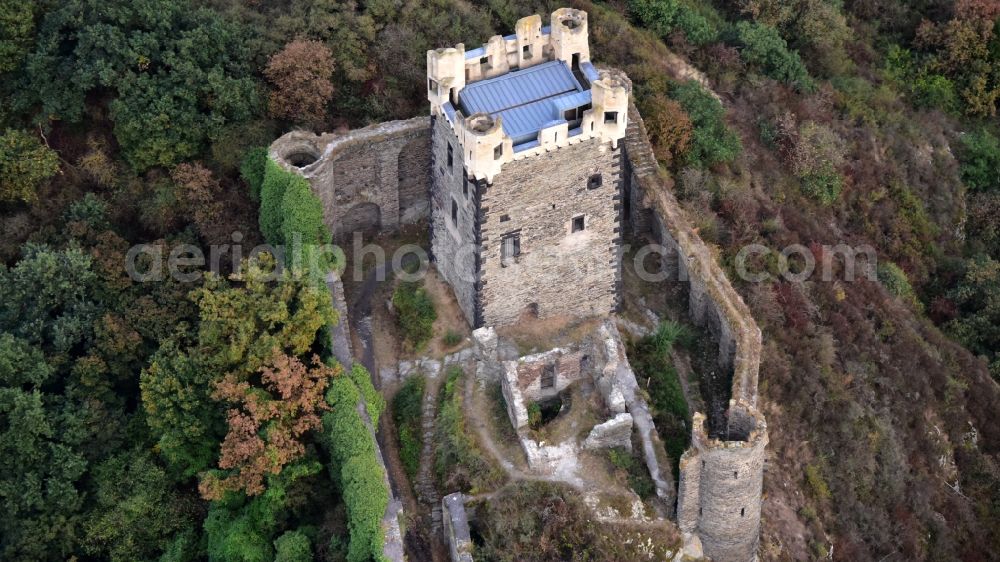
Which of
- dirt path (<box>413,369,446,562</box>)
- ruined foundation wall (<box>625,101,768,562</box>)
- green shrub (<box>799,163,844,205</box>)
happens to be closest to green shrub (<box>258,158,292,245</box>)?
dirt path (<box>413,369,446,562</box>)

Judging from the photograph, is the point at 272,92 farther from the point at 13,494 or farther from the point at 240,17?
the point at 13,494

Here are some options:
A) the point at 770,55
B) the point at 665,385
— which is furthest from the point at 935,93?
the point at 665,385

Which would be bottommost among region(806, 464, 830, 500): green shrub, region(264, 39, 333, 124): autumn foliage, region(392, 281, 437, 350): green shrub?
region(806, 464, 830, 500): green shrub

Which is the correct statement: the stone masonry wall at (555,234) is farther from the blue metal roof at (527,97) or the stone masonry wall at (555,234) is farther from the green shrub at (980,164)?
the green shrub at (980,164)

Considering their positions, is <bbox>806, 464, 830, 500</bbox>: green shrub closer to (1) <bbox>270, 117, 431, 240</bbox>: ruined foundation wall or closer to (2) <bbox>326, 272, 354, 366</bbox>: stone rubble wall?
(2) <bbox>326, 272, 354, 366</bbox>: stone rubble wall

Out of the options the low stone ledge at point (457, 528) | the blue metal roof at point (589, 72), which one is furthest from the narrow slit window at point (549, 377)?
the blue metal roof at point (589, 72)

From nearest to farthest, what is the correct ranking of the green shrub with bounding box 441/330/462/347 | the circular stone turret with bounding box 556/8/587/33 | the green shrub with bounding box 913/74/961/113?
1. the circular stone turret with bounding box 556/8/587/33
2. the green shrub with bounding box 441/330/462/347
3. the green shrub with bounding box 913/74/961/113
